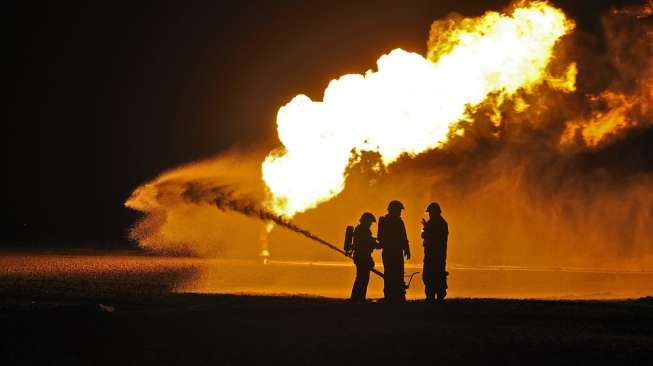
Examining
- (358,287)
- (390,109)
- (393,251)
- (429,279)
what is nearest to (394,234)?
(393,251)

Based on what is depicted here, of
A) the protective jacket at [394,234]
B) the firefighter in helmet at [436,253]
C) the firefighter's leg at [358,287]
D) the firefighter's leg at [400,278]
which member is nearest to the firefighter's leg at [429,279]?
the firefighter in helmet at [436,253]

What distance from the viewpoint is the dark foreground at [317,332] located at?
12305 millimetres

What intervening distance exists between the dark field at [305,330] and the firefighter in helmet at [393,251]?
1.10 m

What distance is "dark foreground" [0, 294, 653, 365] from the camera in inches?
484

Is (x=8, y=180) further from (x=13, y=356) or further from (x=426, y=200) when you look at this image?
(x=13, y=356)

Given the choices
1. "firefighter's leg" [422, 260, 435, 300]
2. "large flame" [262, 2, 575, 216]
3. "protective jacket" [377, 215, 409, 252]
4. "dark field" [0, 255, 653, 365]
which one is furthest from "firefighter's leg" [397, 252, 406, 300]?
"large flame" [262, 2, 575, 216]

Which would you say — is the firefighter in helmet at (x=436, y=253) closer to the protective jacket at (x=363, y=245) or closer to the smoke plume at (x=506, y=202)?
the protective jacket at (x=363, y=245)

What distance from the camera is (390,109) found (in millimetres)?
29500

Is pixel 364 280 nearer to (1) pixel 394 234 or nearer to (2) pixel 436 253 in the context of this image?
(1) pixel 394 234

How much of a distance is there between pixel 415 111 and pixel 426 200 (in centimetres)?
3948

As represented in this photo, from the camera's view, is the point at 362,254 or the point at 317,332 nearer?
the point at 317,332

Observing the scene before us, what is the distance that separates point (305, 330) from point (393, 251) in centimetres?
583

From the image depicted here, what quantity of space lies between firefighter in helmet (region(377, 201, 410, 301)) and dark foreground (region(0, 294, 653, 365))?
51.3 inches

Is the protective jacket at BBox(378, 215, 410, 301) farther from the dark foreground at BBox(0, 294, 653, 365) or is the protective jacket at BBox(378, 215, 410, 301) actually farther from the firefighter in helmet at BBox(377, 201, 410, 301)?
the dark foreground at BBox(0, 294, 653, 365)
